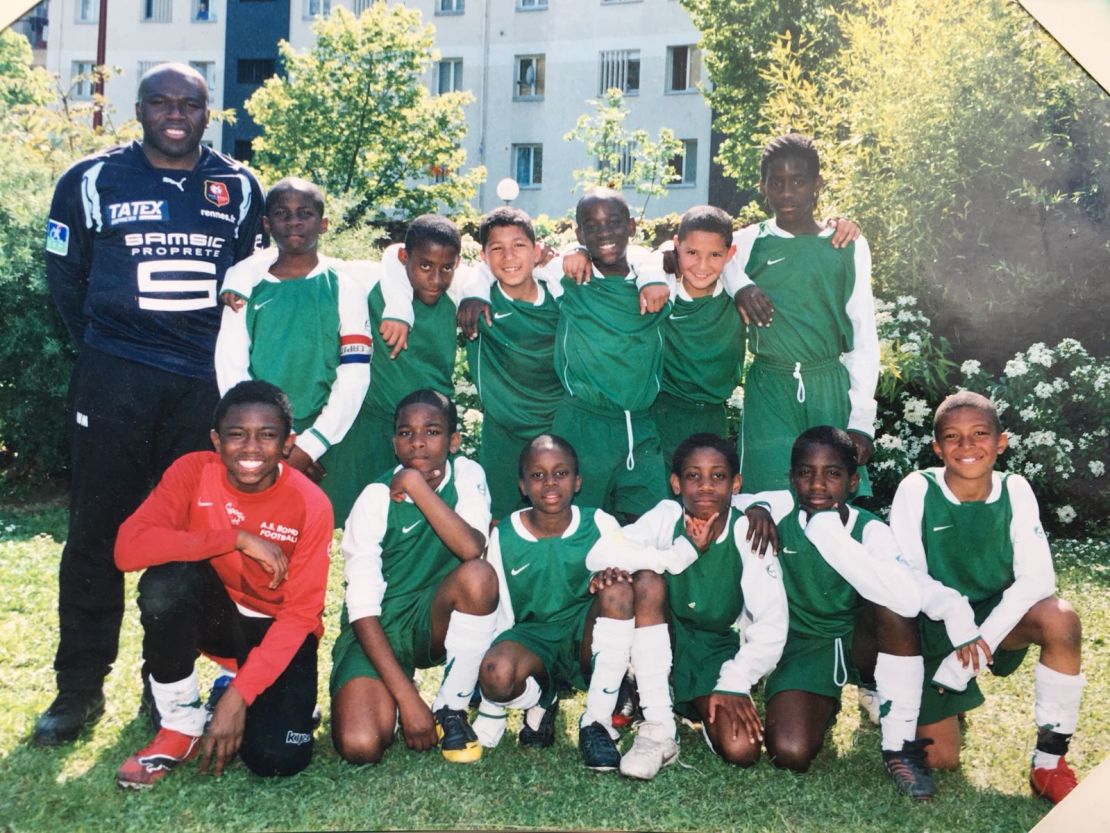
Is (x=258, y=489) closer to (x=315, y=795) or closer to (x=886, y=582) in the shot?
(x=315, y=795)

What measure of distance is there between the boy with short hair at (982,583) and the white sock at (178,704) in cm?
213

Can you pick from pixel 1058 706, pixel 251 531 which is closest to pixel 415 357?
pixel 251 531

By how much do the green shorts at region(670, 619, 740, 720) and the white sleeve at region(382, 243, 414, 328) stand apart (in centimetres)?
132

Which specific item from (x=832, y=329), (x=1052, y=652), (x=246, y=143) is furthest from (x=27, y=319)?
(x=1052, y=652)

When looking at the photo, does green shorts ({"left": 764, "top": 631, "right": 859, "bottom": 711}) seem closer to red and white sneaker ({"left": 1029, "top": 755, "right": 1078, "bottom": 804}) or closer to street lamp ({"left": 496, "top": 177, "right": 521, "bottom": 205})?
red and white sneaker ({"left": 1029, "top": 755, "right": 1078, "bottom": 804})

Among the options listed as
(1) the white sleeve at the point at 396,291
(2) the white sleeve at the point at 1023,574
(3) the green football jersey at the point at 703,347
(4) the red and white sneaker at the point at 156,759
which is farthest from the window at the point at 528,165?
(4) the red and white sneaker at the point at 156,759

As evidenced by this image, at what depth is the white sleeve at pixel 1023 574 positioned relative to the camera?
3.12m

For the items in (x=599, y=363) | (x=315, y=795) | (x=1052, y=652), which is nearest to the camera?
(x=315, y=795)

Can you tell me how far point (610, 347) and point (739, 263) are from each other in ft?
1.72

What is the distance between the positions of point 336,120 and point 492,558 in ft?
5.80

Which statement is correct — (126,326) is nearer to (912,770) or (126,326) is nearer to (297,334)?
(297,334)

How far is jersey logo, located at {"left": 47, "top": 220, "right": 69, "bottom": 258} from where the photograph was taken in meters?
3.31

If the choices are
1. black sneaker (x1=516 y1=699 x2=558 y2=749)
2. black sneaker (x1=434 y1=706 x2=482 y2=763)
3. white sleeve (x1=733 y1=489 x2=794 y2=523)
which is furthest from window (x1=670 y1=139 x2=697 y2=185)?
black sneaker (x1=434 y1=706 x2=482 y2=763)

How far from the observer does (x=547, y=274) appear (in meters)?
3.66
